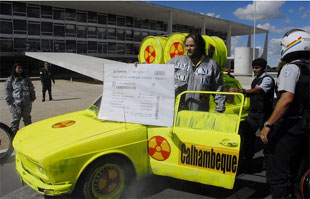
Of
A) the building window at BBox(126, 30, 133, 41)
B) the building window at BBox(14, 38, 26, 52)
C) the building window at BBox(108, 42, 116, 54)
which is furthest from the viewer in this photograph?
the building window at BBox(126, 30, 133, 41)

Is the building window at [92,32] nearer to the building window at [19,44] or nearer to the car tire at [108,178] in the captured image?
the building window at [19,44]

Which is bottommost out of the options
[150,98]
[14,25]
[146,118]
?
[146,118]

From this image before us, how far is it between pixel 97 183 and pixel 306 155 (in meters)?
2.32

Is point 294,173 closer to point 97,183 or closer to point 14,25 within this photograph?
point 97,183

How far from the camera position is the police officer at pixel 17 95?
5742 millimetres

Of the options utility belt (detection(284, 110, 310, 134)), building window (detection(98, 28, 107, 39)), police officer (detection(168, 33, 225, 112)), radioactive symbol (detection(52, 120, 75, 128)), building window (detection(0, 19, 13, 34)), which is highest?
building window (detection(98, 28, 107, 39))

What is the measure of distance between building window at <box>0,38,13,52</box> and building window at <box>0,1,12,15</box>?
3157mm

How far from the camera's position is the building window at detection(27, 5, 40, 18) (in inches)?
1320

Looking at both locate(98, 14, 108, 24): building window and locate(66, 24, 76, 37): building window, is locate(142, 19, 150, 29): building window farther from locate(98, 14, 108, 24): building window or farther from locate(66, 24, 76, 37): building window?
locate(66, 24, 76, 37): building window

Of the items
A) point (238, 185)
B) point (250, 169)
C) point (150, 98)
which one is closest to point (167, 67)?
point (150, 98)

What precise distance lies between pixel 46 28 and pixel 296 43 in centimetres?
3736

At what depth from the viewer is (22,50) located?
33.0 metres

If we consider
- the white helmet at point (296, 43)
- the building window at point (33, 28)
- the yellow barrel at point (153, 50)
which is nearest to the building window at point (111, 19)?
the building window at point (33, 28)

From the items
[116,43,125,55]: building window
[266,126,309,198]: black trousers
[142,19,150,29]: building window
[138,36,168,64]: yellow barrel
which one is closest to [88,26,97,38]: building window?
[116,43,125,55]: building window
